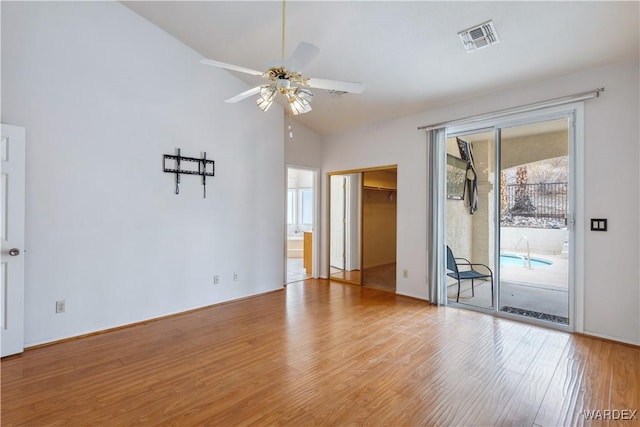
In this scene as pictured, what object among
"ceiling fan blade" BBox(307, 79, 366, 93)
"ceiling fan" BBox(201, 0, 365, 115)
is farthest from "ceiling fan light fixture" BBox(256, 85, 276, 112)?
"ceiling fan blade" BBox(307, 79, 366, 93)

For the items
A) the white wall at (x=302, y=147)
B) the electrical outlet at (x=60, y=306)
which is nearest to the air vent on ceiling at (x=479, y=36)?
the white wall at (x=302, y=147)

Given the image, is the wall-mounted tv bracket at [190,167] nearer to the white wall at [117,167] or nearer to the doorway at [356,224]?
the white wall at [117,167]

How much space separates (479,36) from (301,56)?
1833mm

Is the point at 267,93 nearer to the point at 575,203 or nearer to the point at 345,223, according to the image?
the point at 575,203

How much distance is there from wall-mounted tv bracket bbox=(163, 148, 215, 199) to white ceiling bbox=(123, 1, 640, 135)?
1.40 meters

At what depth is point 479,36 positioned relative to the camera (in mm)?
2926

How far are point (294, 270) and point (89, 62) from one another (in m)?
5.06

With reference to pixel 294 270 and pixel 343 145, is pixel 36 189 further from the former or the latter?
pixel 294 270

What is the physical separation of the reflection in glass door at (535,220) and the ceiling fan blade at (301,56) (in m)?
2.95

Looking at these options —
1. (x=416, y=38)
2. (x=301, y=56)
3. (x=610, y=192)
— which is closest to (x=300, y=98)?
(x=301, y=56)

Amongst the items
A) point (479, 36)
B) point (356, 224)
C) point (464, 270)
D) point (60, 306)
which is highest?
point (479, 36)

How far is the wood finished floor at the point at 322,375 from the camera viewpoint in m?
2.07

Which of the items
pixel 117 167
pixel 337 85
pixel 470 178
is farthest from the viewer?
pixel 470 178

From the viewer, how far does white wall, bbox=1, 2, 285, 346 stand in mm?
3045
